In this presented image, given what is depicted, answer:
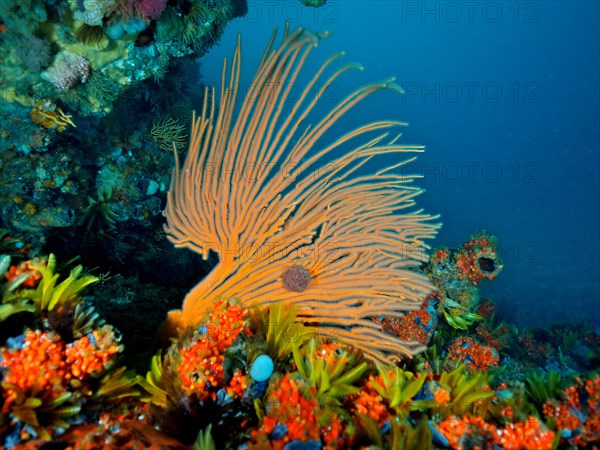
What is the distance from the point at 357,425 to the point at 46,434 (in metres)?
2.23

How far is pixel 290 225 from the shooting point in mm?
3699

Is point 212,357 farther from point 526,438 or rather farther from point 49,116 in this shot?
point 49,116

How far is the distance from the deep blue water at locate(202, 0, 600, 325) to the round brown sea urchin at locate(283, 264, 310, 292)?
10550 mm

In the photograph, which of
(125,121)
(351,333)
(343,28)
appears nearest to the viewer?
(351,333)

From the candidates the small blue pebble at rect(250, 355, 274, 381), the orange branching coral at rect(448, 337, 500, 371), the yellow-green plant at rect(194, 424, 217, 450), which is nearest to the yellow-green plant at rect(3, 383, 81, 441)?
the yellow-green plant at rect(194, 424, 217, 450)

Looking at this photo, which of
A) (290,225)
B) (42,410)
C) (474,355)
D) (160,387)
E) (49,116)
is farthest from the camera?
(474,355)

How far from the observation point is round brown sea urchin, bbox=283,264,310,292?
3.67 metres

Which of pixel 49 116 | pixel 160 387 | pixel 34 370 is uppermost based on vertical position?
pixel 49 116

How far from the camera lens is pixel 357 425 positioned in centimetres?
282

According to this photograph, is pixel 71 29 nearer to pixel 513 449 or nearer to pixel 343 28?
pixel 513 449

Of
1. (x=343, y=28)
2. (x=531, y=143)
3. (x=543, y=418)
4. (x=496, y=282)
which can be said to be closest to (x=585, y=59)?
(x=531, y=143)

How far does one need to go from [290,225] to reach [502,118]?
132048 mm

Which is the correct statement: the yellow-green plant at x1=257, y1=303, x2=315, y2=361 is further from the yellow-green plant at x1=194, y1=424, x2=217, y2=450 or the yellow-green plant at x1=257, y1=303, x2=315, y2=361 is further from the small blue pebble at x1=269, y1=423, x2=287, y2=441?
the yellow-green plant at x1=194, y1=424, x2=217, y2=450

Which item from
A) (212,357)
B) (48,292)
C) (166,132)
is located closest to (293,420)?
(212,357)
